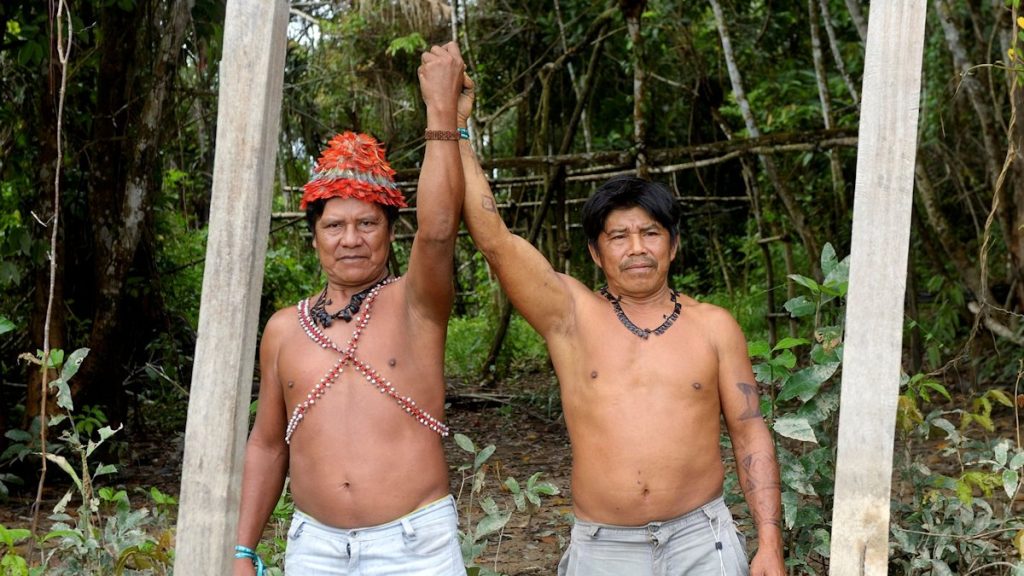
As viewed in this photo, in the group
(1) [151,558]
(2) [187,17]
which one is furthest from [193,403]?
(2) [187,17]

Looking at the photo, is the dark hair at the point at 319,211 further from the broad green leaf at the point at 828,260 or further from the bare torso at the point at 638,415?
the broad green leaf at the point at 828,260

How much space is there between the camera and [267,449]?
2.71 m

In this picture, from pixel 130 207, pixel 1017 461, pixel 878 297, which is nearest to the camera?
pixel 878 297

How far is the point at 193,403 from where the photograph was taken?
1.99 m

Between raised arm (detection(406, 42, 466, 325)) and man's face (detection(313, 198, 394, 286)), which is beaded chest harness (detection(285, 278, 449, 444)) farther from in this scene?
raised arm (detection(406, 42, 466, 325))

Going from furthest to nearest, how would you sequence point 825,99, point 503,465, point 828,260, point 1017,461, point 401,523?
point 825,99
point 503,465
point 828,260
point 1017,461
point 401,523

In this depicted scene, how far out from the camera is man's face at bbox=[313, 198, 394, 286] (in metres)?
2.66

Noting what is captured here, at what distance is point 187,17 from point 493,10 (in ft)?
17.4

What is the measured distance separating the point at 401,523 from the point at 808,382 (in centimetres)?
127

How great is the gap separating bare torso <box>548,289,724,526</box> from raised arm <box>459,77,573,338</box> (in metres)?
0.06

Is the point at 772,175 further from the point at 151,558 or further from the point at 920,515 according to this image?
the point at 151,558

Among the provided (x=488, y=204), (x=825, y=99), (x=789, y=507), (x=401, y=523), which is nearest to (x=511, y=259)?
(x=488, y=204)

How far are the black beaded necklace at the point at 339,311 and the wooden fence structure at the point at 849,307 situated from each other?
0.66m

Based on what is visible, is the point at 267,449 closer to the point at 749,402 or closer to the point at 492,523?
the point at 492,523
